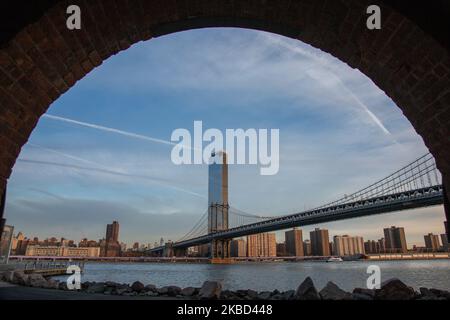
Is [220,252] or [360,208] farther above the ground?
[360,208]

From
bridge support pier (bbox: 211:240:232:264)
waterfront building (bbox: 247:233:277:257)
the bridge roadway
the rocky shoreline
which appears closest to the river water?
the bridge roadway

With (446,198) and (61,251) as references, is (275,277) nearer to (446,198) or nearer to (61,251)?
(446,198)

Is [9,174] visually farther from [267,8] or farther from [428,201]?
[428,201]

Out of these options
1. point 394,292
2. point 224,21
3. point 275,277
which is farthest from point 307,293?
point 275,277

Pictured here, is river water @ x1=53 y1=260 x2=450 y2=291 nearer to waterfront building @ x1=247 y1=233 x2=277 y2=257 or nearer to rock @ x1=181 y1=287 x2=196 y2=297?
rock @ x1=181 y1=287 x2=196 y2=297

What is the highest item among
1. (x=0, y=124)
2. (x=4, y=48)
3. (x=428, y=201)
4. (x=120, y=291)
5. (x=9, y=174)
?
(x=428, y=201)

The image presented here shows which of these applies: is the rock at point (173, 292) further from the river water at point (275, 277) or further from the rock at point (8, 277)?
the river water at point (275, 277)

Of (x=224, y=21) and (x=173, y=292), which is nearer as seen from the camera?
(x=224, y=21)

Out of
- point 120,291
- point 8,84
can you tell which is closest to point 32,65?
point 8,84
